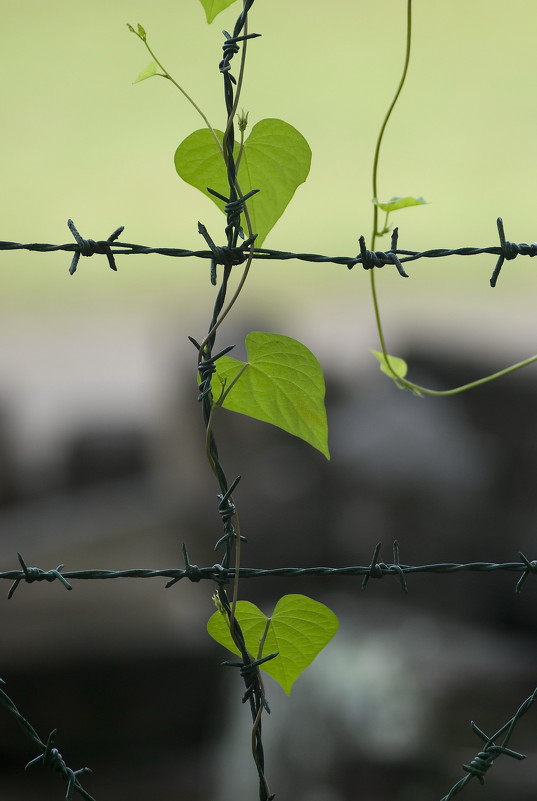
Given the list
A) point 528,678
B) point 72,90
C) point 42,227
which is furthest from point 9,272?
point 528,678

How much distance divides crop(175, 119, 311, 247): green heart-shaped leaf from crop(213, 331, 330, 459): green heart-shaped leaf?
76 mm

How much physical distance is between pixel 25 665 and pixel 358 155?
2.24 m

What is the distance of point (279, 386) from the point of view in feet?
1.78

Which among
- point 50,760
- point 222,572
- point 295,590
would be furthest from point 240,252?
point 295,590

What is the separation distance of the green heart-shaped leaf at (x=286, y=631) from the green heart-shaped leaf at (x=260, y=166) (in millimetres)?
250

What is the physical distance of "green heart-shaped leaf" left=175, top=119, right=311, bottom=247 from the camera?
53 cm

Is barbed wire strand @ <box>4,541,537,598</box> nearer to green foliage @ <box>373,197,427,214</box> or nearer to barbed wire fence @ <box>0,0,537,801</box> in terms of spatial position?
barbed wire fence @ <box>0,0,537,801</box>

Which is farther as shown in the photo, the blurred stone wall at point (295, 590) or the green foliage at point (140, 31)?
the blurred stone wall at point (295, 590)

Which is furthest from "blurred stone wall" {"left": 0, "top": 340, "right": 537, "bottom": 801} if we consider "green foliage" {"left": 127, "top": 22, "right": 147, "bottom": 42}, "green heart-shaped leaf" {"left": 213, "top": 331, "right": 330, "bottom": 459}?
"green foliage" {"left": 127, "top": 22, "right": 147, "bottom": 42}

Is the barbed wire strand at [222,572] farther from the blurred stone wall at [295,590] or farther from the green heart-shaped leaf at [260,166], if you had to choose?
the blurred stone wall at [295,590]

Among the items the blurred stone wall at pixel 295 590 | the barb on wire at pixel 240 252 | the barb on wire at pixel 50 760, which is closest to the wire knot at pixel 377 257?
the barb on wire at pixel 240 252

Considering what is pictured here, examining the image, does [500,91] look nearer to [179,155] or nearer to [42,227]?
[42,227]

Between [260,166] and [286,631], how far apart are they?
12.6 inches

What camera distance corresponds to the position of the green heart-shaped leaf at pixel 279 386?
533 millimetres
